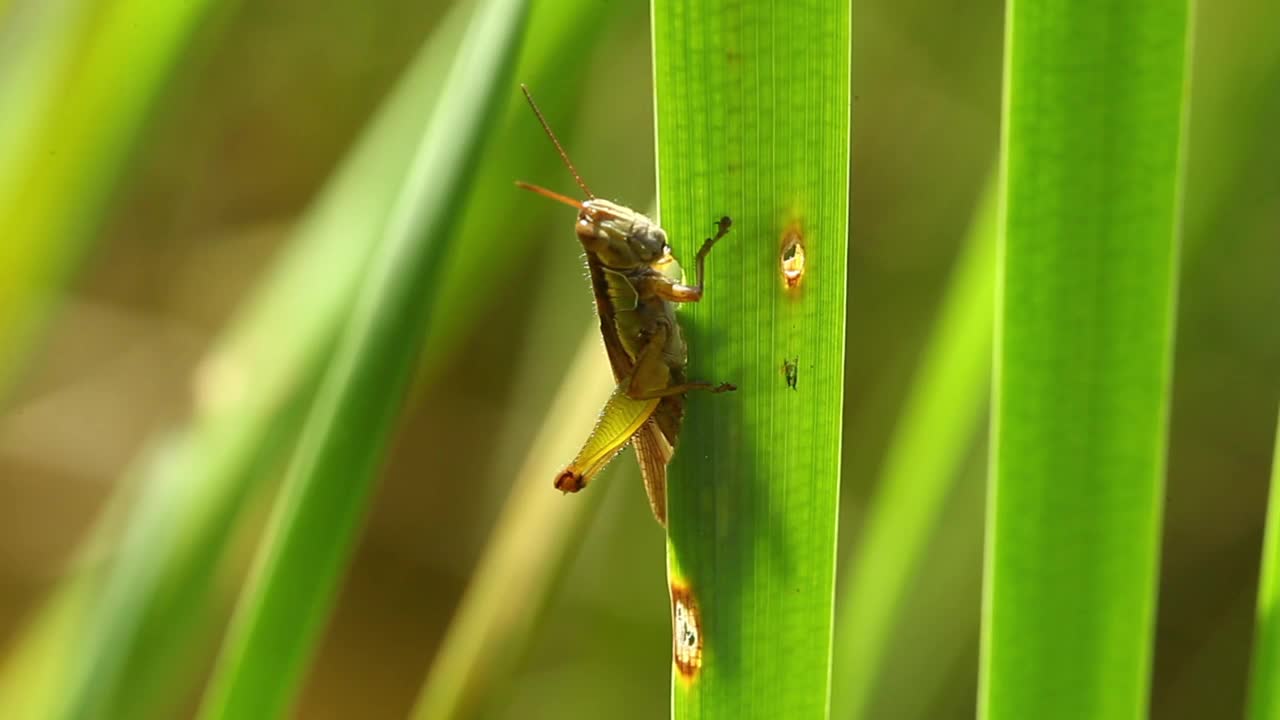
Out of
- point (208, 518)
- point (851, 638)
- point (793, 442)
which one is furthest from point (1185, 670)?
point (208, 518)

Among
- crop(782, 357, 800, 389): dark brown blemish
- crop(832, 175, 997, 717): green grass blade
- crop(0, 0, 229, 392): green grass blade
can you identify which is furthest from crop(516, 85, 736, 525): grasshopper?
crop(0, 0, 229, 392): green grass blade

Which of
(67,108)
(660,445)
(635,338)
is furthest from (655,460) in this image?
(67,108)

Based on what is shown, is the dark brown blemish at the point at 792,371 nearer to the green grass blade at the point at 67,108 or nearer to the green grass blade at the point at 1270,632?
the green grass blade at the point at 1270,632

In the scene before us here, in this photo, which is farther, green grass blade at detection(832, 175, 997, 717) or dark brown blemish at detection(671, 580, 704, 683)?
green grass blade at detection(832, 175, 997, 717)

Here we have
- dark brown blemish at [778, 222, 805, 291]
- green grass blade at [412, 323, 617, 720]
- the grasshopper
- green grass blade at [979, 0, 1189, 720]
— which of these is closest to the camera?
green grass blade at [979, 0, 1189, 720]

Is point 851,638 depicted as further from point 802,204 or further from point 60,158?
point 60,158

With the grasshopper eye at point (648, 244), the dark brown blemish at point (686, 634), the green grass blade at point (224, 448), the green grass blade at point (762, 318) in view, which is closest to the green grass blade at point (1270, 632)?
the green grass blade at point (762, 318)

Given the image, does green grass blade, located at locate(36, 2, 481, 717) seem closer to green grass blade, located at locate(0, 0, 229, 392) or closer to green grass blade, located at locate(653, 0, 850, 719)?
green grass blade, located at locate(0, 0, 229, 392)
